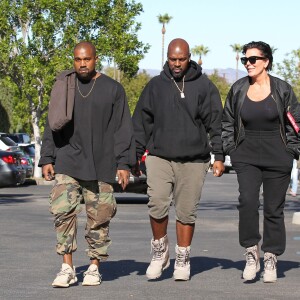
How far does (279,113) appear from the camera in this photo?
9.02m

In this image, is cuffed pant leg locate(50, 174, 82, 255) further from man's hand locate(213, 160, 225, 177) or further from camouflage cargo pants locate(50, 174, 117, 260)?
man's hand locate(213, 160, 225, 177)

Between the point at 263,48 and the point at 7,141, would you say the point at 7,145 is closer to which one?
the point at 7,141

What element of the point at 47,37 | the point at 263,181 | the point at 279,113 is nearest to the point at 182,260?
the point at 263,181

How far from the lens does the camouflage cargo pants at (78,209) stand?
8719 mm

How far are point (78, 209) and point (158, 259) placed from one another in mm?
820

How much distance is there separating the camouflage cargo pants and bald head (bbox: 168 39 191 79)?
1.12m

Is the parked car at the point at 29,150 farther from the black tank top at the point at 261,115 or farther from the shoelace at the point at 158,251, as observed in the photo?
the black tank top at the point at 261,115

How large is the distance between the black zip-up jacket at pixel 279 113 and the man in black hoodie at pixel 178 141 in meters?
0.07

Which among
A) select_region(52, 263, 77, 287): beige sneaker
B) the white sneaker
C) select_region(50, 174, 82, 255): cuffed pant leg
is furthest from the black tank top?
select_region(52, 263, 77, 287): beige sneaker

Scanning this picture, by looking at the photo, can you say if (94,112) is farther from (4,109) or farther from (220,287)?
(4,109)

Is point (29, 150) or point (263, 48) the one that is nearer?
point (263, 48)

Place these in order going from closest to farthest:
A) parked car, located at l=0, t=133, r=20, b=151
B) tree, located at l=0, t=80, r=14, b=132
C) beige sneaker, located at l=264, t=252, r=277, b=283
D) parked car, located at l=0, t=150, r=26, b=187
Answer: beige sneaker, located at l=264, t=252, r=277, b=283 → parked car, located at l=0, t=150, r=26, b=187 → parked car, located at l=0, t=133, r=20, b=151 → tree, located at l=0, t=80, r=14, b=132

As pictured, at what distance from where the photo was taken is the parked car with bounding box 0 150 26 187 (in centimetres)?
2916

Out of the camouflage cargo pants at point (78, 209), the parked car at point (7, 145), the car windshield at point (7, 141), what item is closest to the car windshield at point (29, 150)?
the parked car at point (7, 145)
